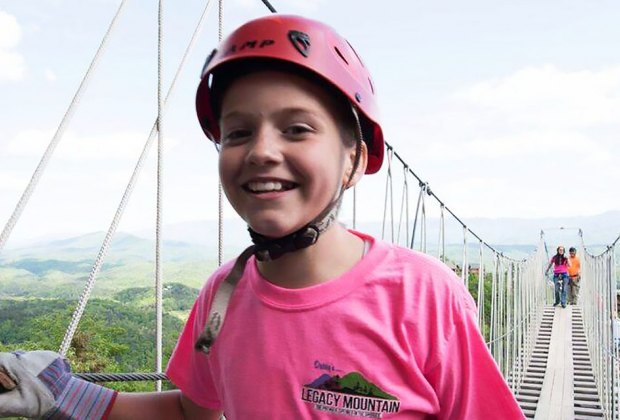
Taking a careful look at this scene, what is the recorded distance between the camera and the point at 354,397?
0.69 m

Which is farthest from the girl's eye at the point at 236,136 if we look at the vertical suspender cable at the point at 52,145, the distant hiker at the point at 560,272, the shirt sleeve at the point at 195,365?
the distant hiker at the point at 560,272

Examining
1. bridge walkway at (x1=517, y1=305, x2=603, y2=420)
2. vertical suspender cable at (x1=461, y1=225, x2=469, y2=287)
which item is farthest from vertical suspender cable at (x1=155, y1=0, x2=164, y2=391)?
bridge walkway at (x1=517, y1=305, x2=603, y2=420)

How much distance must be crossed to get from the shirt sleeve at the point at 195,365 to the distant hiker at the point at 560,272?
1015cm

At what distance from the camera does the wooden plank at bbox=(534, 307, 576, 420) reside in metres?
6.66

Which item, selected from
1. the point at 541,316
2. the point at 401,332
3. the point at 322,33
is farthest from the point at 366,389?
the point at 541,316

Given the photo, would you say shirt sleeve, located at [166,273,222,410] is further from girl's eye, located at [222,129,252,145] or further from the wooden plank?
the wooden plank

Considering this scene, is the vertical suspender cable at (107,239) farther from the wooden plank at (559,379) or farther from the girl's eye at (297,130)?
the wooden plank at (559,379)

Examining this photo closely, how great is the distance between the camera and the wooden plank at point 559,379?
21.9ft

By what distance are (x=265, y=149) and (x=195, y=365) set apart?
0.36 metres

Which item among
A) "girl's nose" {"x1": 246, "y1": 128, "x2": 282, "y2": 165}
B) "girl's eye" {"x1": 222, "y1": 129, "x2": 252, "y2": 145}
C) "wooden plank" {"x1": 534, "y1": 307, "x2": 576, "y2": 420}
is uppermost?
"girl's eye" {"x1": 222, "y1": 129, "x2": 252, "y2": 145}

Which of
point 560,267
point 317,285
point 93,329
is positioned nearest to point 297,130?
point 317,285

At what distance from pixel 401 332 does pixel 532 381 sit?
322 inches

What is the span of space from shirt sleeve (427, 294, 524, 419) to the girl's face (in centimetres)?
22

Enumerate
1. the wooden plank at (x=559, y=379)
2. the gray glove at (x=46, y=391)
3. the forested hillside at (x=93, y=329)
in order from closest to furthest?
1. the gray glove at (x=46, y=391)
2. the forested hillside at (x=93, y=329)
3. the wooden plank at (x=559, y=379)
